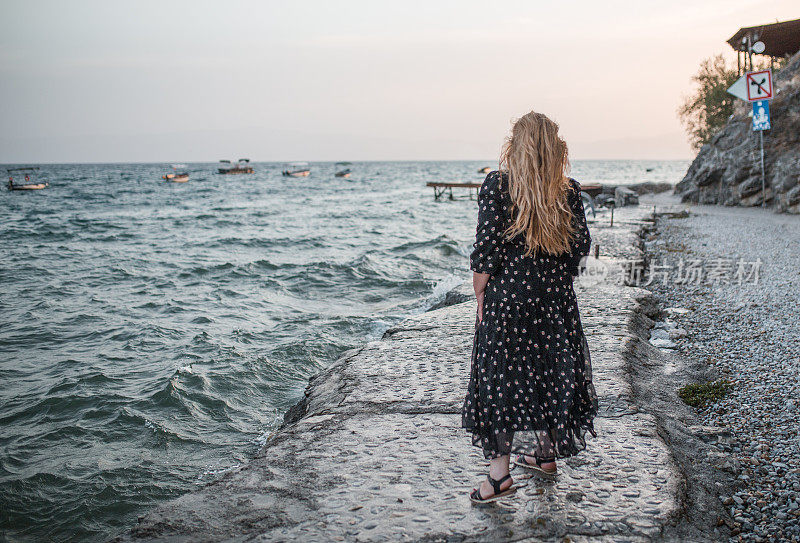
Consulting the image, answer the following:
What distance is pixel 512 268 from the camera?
112 inches

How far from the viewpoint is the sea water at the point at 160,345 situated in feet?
16.8

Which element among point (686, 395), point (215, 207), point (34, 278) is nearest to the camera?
point (686, 395)

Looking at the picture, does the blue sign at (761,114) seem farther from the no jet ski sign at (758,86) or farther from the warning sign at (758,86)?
the warning sign at (758,86)

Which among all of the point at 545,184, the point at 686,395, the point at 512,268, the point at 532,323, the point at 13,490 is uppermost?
the point at 545,184

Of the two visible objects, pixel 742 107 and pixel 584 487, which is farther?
pixel 742 107

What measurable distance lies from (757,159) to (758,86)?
5.19m

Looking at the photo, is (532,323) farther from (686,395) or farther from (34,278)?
(34,278)

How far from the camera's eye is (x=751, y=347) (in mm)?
5969

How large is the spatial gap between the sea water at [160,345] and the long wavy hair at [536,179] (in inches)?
158

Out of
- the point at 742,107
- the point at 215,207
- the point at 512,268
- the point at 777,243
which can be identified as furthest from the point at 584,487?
the point at 215,207

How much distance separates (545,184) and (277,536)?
226cm

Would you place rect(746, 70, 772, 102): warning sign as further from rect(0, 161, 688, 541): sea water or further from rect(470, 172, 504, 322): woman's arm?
rect(470, 172, 504, 322): woman's arm

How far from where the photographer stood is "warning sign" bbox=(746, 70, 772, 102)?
16.0 meters

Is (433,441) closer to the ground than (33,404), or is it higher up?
higher up
